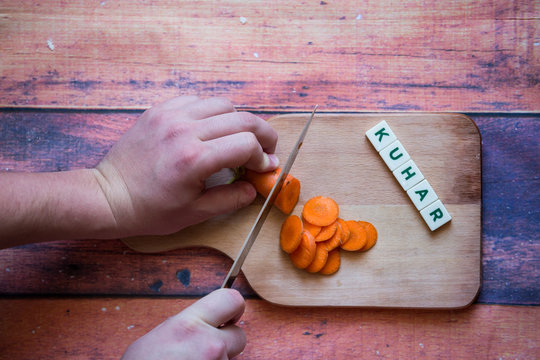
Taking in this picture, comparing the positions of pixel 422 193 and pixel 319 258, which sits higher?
pixel 422 193

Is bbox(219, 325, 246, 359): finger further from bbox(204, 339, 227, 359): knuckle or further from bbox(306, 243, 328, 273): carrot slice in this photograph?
bbox(306, 243, 328, 273): carrot slice

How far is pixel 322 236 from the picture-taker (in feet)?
3.85

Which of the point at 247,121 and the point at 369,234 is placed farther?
the point at 369,234

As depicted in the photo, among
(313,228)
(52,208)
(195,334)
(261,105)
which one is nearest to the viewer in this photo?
(195,334)

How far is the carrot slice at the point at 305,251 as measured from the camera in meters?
1.15

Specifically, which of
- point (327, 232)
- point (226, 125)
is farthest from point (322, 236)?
point (226, 125)

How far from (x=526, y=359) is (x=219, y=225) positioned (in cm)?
95

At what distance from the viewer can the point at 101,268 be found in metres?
1.27

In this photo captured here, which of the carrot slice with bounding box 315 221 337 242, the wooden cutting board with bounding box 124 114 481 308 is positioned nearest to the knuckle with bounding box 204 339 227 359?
the wooden cutting board with bounding box 124 114 481 308

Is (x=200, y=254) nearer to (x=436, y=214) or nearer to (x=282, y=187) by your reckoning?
(x=282, y=187)

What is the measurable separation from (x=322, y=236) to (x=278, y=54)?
55cm

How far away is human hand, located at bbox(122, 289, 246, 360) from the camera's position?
953mm

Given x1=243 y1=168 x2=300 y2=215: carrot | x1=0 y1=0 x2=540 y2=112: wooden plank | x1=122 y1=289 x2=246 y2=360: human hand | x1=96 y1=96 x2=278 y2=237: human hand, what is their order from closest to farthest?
x1=122 y1=289 x2=246 y2=360: human hand → x1=96 y1=96 x2=278 y2=237: human hand → x1=243 y1=168 x2=300 y2=215: carrot → x1=0 y1=0 x2=540 y2=112: wooden plank

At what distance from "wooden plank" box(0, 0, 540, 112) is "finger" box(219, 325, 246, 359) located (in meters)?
0.63
